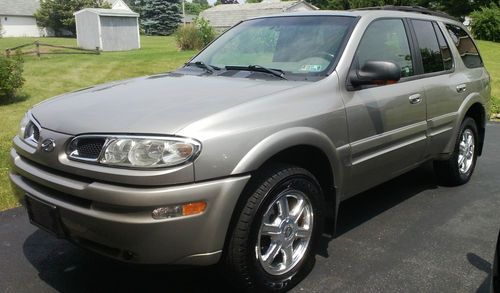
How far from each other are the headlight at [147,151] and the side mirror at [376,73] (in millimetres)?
1498

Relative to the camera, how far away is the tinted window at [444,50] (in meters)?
4.90

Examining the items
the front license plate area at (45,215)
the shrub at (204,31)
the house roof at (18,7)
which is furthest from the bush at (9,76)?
the house roof at (18,7)

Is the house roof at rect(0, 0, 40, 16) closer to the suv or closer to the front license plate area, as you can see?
the suv

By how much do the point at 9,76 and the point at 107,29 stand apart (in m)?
13.3

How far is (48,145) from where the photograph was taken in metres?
2.86

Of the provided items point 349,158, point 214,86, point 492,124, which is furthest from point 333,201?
point 492,124

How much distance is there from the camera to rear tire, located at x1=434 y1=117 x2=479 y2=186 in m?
5.16

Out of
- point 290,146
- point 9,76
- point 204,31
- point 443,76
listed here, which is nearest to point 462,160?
point 443,76

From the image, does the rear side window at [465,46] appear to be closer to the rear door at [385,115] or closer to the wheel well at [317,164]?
the rear door at [385,115]

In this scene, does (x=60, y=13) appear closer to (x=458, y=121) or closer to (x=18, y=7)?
(x=18, y=7)

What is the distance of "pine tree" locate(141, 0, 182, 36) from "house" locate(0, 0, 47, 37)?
43.5 feet

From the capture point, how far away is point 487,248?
3.91 m

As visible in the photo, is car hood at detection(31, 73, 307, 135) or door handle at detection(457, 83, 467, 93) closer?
car hood at detection(31, 73, 307, 135)

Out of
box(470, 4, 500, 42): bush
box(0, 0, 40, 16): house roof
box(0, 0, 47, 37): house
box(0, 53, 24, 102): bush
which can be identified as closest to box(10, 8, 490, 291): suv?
box(0, 53, 24, 102): bush
